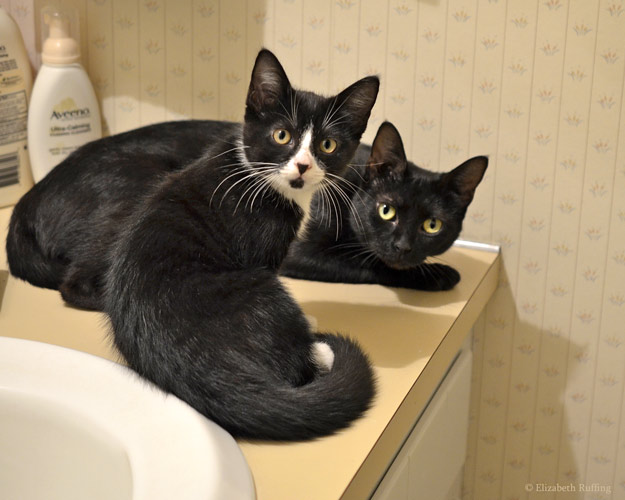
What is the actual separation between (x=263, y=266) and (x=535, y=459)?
73 centimetres

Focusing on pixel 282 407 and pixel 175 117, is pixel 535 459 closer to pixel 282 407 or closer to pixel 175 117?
pixel 282 407

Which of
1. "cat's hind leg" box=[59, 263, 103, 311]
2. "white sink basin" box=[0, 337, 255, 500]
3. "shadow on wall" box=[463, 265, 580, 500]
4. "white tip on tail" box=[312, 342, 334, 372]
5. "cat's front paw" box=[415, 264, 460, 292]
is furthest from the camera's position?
"shadow on wall" box=[463, 265, 580, 500]

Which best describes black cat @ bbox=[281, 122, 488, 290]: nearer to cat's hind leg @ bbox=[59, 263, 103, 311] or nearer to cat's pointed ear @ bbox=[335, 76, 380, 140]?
cat's pointed ear @ bbox=[335, 76, 380, 140]

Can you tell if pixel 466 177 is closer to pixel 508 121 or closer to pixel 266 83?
pixel 508 121

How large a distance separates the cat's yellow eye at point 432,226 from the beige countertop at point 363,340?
11cm

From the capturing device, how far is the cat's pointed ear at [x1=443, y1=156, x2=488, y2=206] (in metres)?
1.11

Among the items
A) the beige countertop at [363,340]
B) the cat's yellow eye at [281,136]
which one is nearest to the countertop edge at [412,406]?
the beige countertop at [363,340]

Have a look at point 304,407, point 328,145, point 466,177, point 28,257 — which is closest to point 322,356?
point 304,407

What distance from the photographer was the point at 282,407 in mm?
794

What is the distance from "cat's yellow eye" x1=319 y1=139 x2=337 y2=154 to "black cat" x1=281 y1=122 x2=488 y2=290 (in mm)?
101

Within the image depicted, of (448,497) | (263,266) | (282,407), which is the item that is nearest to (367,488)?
(282,407)

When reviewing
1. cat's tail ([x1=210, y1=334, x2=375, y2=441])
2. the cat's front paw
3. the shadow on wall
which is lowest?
the shadow on wall

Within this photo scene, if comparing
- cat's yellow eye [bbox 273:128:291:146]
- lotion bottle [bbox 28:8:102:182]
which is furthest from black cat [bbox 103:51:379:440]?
lotion bottle [bbox 28:8:102:182]

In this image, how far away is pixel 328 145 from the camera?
0.99m
